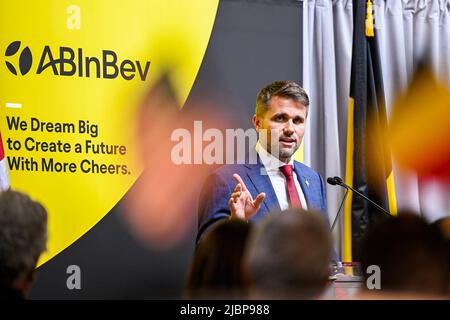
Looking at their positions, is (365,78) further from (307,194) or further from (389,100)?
(307,194)

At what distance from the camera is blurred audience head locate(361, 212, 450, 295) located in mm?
1389

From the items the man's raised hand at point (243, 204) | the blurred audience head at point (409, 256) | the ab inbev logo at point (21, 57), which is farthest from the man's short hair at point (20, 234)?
the ab inbev logo at point (21, 57)

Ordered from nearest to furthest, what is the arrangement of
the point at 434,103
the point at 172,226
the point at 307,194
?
the point at 307,194, the point at 172,226, the point at 434,103

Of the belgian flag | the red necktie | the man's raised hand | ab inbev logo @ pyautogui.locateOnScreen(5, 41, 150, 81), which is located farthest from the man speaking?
the belgian flag

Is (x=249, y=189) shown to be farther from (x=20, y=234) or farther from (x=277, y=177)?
(x=20, y=234)

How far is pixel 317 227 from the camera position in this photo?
1.37 meters

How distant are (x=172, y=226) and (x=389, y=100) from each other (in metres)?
1.99

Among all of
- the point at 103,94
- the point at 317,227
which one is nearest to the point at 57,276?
the point at 103,94

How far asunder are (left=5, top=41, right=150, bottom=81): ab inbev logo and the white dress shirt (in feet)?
4.35

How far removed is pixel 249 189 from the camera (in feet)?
10.7

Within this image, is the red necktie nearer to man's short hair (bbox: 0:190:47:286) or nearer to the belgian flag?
the belgian flag

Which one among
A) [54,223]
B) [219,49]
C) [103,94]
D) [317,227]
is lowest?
[317,227]

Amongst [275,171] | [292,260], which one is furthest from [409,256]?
[275,171]

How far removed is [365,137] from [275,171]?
1.64 meters
